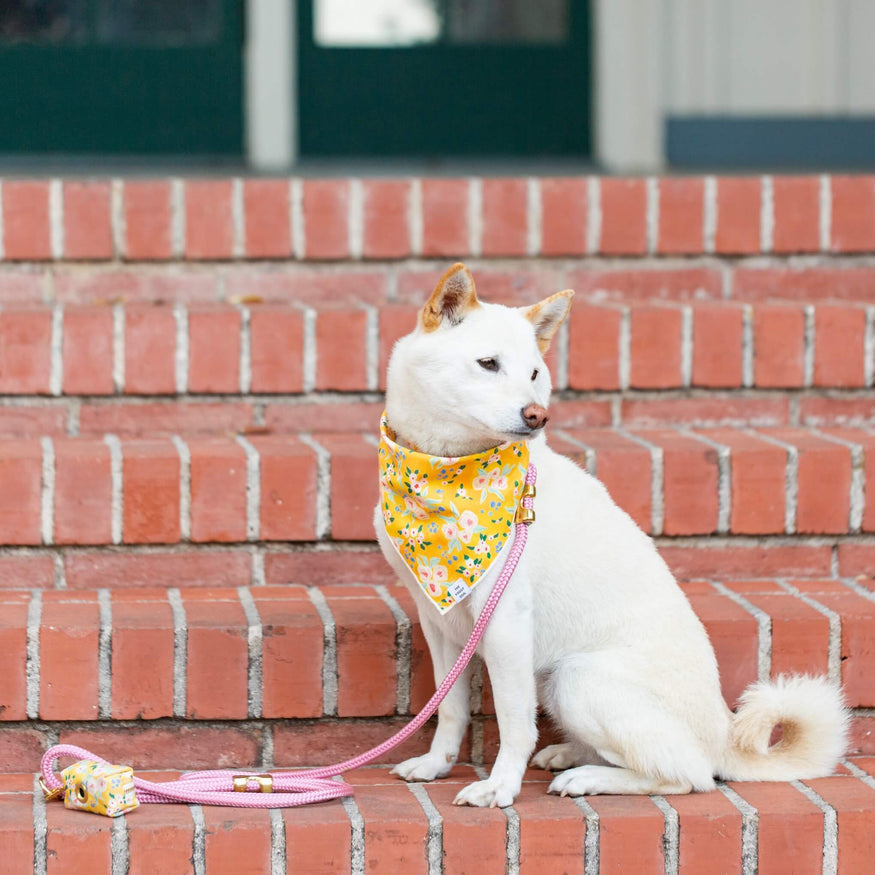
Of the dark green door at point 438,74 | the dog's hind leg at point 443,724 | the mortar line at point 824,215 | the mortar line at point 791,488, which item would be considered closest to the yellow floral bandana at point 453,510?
the dog's hind leg at point 443,724

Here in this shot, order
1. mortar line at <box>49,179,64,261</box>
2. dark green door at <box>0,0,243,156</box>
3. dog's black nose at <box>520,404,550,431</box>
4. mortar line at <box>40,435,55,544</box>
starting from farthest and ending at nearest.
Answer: dark green door at <box>0,0,243,156</box>
mortar line at <box>49,179,64,261</box>
mortar line at <box>40,435,55,544</box>
dog's black nose at <box>520,404,550,431</box>

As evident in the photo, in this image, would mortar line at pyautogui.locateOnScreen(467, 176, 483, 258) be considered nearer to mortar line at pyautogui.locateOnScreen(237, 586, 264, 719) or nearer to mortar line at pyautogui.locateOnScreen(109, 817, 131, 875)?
mortar line at pyautogui.locateOnScreen(237, 586, 264, 719)

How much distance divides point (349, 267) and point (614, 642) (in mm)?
1661

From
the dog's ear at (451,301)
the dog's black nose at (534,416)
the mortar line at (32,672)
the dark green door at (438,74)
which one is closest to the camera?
the dog's black nose at (534,416)

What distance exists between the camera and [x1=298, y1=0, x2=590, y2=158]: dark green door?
518cm

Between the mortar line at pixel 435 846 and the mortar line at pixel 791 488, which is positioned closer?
the mortar line at pixel 435 846

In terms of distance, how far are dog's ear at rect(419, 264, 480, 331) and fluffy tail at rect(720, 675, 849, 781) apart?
919 millimetres

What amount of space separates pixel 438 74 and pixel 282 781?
11.3ft

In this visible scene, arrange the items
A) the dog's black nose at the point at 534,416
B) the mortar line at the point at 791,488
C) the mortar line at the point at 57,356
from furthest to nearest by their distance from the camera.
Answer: the mortar line at the point at 57,356, the mortar line at the point at 791,488, the dog's black nose at the point at 534,416

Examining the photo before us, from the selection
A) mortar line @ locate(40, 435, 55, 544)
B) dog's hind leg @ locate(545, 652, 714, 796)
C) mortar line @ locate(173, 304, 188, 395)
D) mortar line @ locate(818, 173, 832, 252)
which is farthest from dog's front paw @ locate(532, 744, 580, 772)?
mortar line @ locate(818, 173, 832, 252)

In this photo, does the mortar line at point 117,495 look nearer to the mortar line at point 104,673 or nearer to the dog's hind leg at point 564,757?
the mortar line at point 104,673

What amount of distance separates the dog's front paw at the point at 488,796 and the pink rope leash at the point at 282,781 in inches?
6.0

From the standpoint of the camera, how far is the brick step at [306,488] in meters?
2.98

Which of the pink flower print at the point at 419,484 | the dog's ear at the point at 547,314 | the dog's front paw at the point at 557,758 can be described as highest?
the dog's ear at the point at 547,314
